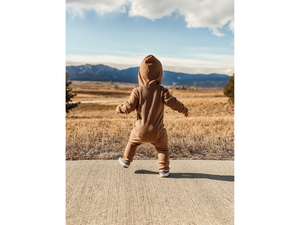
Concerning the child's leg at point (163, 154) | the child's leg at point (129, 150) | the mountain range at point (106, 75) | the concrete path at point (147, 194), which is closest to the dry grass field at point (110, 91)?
the mountain range at point (106, 75)

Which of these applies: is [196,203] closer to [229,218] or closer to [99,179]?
[229,218]

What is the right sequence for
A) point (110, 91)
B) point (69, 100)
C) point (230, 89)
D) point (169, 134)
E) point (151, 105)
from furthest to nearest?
point (110, 91) → point (230, 89) → point (69, 100) → point (169, 134) → point (151, 105)

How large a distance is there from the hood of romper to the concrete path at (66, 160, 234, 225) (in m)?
1.04

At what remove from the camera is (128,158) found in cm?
303

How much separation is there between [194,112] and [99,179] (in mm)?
6710

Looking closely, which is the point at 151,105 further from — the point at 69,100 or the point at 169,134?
the point at 69,100

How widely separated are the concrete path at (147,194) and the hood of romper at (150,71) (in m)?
1.04

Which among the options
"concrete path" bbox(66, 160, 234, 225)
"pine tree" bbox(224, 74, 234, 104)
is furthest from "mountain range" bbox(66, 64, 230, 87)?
"concrete path" bbox(66, 160, 234, 225)

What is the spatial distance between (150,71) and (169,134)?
10.7 ft

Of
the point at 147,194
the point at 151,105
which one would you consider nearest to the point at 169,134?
the point at 151,105

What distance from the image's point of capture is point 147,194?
2.46 metres

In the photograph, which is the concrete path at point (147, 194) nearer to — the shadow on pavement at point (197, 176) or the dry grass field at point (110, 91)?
the shadow on pavement at point (197, 176)

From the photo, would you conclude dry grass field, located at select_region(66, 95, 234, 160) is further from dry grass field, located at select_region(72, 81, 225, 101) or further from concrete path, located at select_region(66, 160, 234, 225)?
concrete path, located at select_region(66, 160, 234, 225)

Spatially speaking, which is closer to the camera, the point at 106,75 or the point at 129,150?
the point at 129,150
